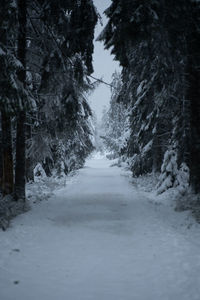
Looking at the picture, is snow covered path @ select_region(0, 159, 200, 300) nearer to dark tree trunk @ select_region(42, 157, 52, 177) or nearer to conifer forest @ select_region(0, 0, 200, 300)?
conifer forest @ select_region(0, 0, 200, 300)

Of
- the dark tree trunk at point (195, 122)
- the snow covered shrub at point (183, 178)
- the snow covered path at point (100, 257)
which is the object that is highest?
the dark tree trunk at point (195, 122)

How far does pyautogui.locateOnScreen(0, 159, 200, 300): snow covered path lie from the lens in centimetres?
388

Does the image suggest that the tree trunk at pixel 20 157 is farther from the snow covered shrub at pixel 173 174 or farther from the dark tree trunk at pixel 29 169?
the snow covered shrub at pixel 173 174

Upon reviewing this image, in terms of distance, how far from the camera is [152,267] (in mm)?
4660

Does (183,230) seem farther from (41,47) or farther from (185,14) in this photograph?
(41,47)

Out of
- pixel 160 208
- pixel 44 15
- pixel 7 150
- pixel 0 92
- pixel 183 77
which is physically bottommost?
pixel 160 208

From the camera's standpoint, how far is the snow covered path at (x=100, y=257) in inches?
153

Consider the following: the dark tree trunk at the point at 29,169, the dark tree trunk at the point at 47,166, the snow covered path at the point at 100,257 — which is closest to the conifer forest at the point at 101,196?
the snow covered path at the point at 100,257

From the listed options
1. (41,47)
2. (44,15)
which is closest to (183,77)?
(44,15)

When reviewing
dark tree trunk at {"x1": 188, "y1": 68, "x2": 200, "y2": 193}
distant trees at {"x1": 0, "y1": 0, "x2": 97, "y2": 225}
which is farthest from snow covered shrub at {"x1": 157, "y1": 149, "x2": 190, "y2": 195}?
distant trees at {"x1": 0, "y1": 0, "x2": 97, "y2": 225}

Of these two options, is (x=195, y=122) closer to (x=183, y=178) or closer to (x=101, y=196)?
(x=183, y=178)

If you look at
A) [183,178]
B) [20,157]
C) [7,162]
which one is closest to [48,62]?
[20,157]

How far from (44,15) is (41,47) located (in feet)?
6.22

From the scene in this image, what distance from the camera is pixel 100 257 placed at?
5.18 metres
